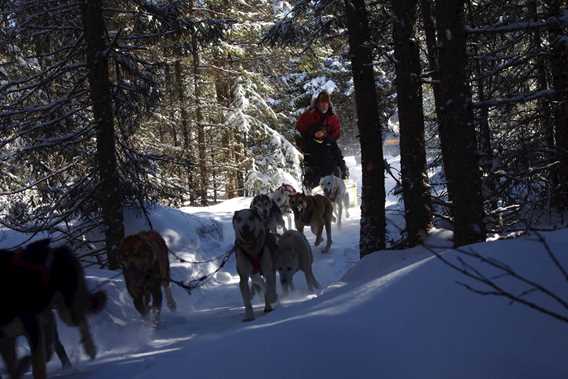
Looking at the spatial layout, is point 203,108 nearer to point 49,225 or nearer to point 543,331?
point 49,225

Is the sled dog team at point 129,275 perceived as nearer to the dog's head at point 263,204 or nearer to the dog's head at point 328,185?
the dog's head at point 263,204

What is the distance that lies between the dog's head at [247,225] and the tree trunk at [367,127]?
2069 millimetres

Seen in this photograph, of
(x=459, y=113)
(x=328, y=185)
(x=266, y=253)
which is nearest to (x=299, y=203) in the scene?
(x=328, y=185)

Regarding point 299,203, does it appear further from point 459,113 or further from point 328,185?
point 459,113

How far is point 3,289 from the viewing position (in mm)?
3947

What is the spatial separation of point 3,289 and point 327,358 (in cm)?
248

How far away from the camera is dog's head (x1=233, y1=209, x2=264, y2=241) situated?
7.02m

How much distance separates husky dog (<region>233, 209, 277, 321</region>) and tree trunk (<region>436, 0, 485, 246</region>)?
9.28 feet

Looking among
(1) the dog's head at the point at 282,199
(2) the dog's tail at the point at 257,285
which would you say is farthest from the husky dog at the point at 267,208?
(1) the dog's head at the point at 282,199

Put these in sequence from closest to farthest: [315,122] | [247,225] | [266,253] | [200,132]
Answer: [247,225]
[266,253]
[315,122]
[200,132]

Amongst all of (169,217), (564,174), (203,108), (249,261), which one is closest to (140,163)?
(169,217)

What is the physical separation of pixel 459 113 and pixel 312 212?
21.9 feet

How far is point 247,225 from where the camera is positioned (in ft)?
23.1

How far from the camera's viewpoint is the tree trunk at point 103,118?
323 inches
